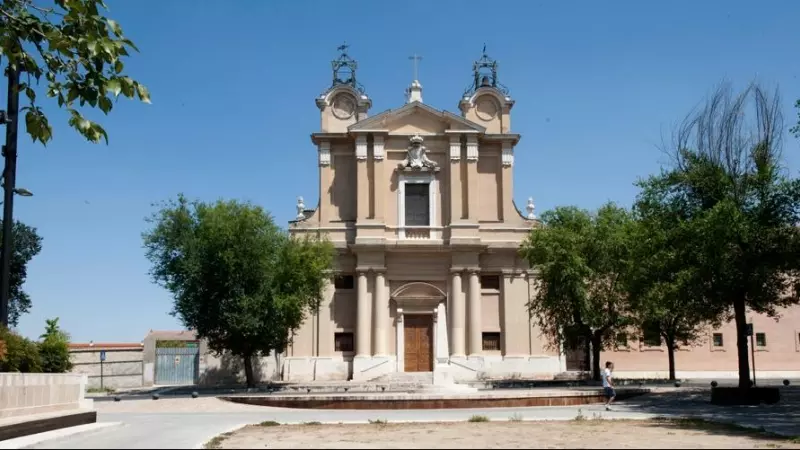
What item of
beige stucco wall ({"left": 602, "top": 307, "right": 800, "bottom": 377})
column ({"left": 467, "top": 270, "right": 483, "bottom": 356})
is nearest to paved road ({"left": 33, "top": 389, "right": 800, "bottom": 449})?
column ({"left": 467, "top": 270, "right": 483, "bottom": 356})

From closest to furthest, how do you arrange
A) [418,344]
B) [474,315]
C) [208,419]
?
[208,419] → [474,315] → [418,344]

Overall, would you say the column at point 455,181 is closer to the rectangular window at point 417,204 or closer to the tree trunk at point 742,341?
the rectangular window at point 417,204

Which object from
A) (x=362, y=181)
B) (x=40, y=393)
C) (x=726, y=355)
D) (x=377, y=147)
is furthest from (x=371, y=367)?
(x=40, y=393)

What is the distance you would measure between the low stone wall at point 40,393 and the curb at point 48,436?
2.39 ft

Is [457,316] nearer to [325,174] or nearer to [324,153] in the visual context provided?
[325,174]

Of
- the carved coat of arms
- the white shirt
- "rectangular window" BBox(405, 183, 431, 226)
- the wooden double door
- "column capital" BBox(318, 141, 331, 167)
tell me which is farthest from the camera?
"column capital" BBox(318, 141, 331, 167)

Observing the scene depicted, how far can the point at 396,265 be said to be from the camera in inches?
1825

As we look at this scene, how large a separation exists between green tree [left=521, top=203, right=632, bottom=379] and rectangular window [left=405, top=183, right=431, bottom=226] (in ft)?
26.6

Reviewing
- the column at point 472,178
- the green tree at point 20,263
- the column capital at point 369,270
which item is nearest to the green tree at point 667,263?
the column at point 472,178

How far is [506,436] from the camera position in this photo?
1534 cm

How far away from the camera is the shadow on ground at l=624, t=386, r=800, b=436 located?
59.8 ft

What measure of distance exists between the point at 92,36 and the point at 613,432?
1201cm

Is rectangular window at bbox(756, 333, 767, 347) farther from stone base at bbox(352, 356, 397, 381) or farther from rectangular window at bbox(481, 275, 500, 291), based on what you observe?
stone base at bbox(352, 356, 397, 381)

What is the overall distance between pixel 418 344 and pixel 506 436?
30.6m
